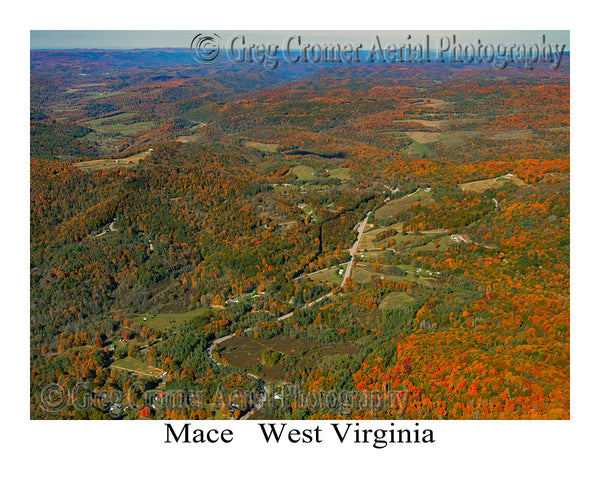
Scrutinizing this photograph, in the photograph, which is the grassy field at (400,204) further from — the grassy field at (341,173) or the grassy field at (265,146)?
the grassy field at (265,146)

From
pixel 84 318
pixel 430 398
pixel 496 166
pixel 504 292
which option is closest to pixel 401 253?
pixel 504 292

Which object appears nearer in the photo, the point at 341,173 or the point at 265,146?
the point at 341,173

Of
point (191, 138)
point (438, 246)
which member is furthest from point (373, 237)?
point (191, 138)

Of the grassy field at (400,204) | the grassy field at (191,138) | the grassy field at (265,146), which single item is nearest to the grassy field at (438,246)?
the grassy field at (400,204)

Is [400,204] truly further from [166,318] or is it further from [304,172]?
[166,318]

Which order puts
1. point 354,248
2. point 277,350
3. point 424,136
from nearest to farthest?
point 277,350
point 354,248
point 424,136

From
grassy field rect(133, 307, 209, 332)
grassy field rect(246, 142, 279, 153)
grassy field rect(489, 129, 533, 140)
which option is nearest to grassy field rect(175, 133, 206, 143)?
grassy field rect(246, 142, 279, 153)

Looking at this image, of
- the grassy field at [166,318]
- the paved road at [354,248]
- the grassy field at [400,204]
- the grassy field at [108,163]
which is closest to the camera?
the grassy field at [166,318]
